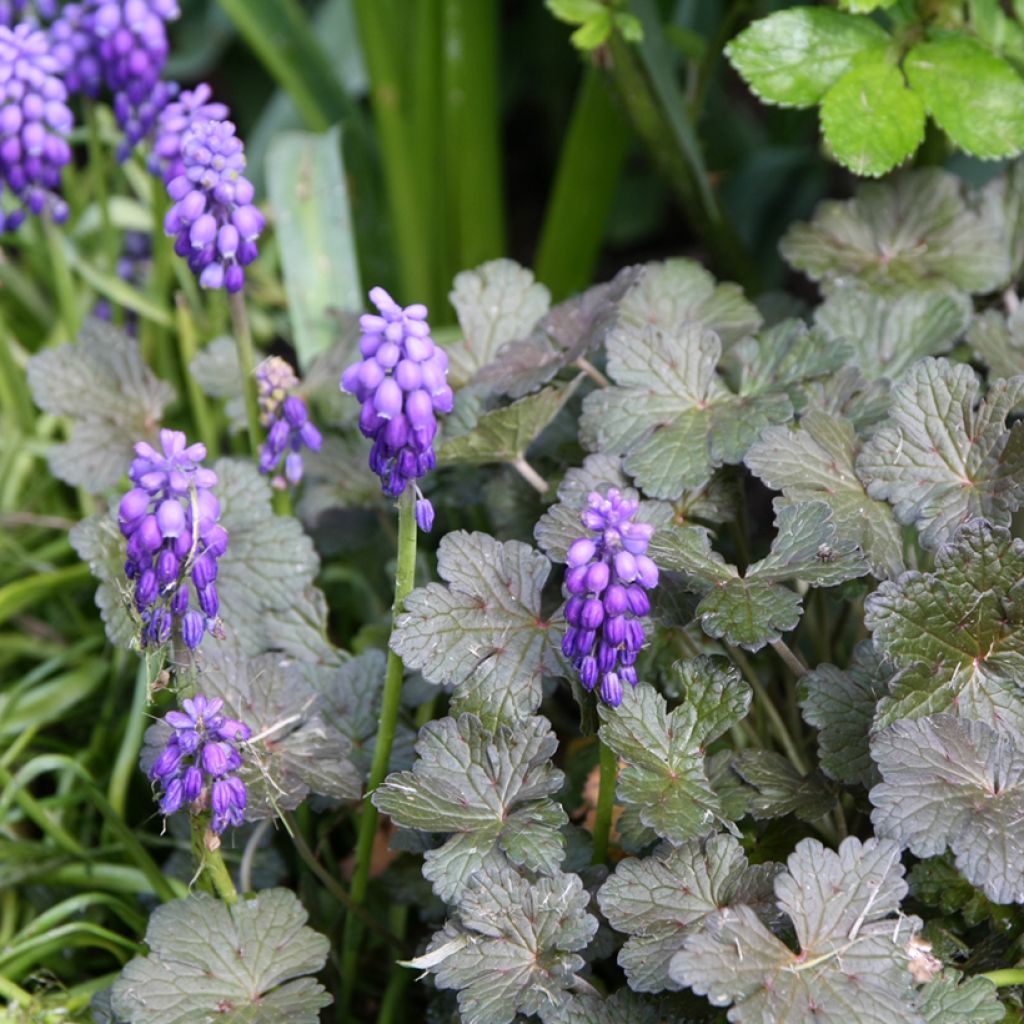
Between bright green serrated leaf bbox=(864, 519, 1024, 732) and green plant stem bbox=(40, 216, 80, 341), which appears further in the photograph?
green plant stem bbox=(40, 216, 80, 341)

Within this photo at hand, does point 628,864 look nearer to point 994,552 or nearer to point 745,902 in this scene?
point 745,902

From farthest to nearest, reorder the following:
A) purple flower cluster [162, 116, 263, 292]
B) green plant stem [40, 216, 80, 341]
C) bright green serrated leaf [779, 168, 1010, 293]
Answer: green plant stem [40, 216, 80, 341]
bright green serrated leaf [779, 168, 1010, 293]
purple flower cluster [162, 116, 263, 292]

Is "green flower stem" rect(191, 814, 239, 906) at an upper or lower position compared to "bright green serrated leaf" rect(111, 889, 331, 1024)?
upper

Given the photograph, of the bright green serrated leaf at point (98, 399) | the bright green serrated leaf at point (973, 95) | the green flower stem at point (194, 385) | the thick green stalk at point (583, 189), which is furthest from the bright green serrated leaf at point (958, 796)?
the thick green stalk at point (583, 189)

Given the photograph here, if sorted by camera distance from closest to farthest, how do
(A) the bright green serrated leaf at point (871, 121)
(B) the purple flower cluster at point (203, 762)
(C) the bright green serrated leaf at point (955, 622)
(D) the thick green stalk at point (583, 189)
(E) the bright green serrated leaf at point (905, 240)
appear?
(B) the purple flower cluster at point (203, 762) < (C) the bright green serrated leaf at point (955, 622) < (A) the bright green serrated leaf at point (871, 121) < (E) the bright green serrated leaf at point (905, 240) < (D) the thick green stalk at point (583, 189)

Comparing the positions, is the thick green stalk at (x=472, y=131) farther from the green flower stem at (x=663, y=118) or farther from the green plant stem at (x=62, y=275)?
the green plant stem at (x=62, y=275)

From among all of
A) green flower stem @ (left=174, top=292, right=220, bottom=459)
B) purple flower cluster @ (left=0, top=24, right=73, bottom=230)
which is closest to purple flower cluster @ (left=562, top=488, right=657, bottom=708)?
green flower stem @ (left=174, top=292, right=220, bottom=459)

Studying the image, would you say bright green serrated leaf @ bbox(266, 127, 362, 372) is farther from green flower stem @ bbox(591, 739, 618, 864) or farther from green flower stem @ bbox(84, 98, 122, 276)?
green flower stem @ bbox(591, 739, 618, 864)
